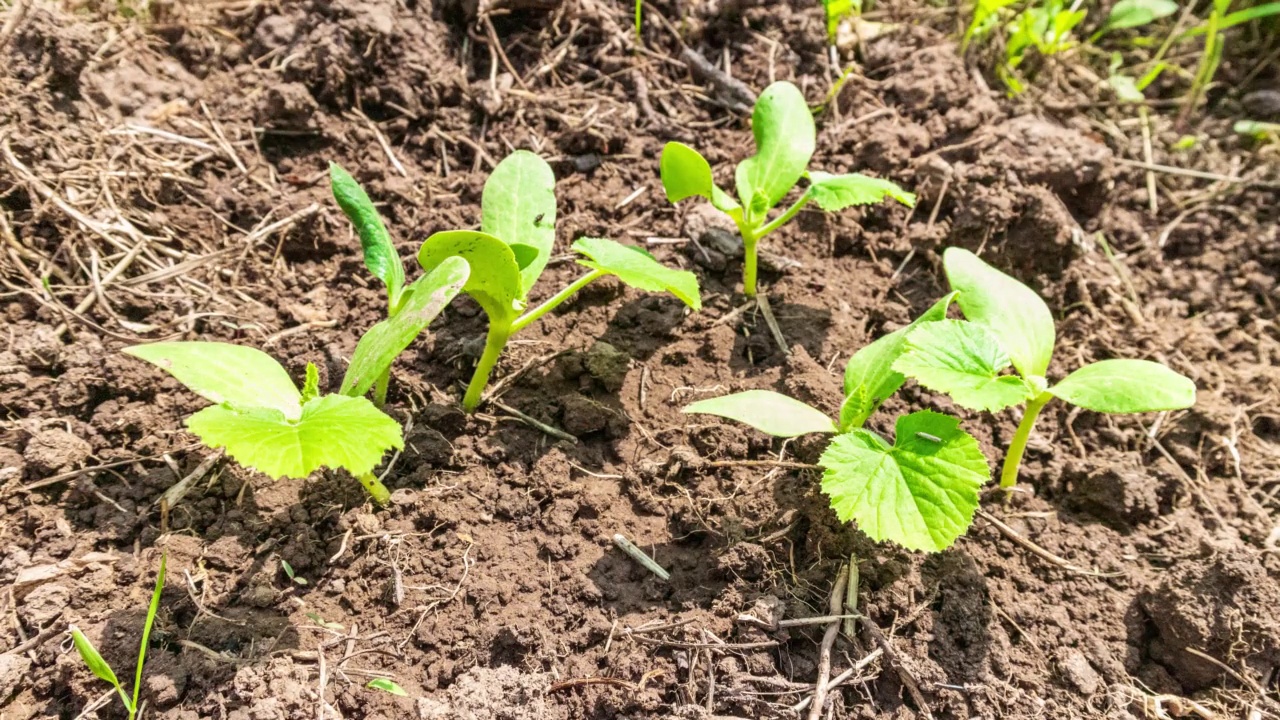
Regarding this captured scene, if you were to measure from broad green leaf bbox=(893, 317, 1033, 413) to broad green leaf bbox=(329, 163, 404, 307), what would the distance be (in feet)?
3.57

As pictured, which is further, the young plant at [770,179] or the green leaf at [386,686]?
the young plant at [770,179]

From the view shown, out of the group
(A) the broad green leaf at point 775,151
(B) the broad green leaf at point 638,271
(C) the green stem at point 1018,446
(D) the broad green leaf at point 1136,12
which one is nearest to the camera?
(B) the broad green leaf at point 638,271

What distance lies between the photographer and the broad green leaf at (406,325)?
5.00 feet

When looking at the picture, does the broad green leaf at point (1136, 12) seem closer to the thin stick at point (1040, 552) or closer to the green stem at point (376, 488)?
the thin stick at point (1040, 552)

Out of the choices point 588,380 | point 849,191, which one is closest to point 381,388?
point 588,380

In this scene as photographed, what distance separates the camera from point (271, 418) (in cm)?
151

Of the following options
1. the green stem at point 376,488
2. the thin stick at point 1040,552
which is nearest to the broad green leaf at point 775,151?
the thin stick at point 1040,552

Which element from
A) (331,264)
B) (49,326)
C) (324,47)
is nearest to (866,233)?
(331,264)

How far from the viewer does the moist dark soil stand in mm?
1603

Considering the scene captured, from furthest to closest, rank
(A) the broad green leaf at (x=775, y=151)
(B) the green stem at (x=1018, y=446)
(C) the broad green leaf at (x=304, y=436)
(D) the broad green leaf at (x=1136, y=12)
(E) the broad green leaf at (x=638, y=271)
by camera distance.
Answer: (D) the broad green leaf at (x=1136, y=12), (A) the broad green leaf at (x=775, y=151), (B) the green stem at (x=1018, y=446), (E) the broad green leaf at (x=638, y=271), (C) the broad green leaf at (x=304, y=436)

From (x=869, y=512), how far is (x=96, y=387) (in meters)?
1.68

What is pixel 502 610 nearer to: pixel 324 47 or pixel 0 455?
pixel 0 455

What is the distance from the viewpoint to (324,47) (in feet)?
7.79

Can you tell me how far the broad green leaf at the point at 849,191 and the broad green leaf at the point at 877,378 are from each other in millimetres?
339
